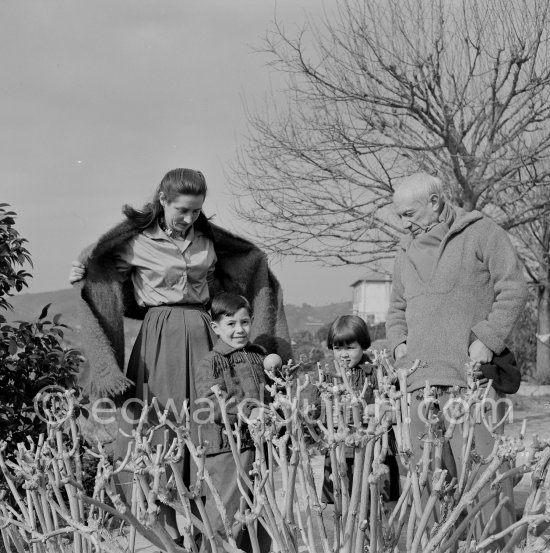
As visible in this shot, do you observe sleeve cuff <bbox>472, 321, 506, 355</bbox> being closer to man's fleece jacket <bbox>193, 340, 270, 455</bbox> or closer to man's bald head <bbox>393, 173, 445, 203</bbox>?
man's bald head <bbox>393, 173, 445, 203</bbox>

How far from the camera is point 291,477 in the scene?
180 centimetres

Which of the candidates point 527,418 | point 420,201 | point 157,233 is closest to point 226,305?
point 157,233

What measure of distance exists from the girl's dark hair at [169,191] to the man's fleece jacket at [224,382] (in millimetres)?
667

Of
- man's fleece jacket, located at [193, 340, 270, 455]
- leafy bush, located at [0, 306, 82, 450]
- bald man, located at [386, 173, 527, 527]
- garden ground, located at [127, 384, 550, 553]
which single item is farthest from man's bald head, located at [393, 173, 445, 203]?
leafy bush, located at [0, 306, 82, 450]

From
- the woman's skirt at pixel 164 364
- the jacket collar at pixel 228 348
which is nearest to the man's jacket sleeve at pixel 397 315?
the jacket collar at pixel 228 348

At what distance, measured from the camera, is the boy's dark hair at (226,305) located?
386cm

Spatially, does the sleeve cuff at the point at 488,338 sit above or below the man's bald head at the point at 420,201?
below

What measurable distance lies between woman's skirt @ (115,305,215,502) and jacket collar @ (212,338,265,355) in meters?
0.14

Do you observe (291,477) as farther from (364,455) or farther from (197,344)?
(197,344)

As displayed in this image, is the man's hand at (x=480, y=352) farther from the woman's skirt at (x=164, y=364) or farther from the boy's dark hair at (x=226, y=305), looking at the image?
the woman's skirt at (x=164, y=364)

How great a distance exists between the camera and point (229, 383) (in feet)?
12.2

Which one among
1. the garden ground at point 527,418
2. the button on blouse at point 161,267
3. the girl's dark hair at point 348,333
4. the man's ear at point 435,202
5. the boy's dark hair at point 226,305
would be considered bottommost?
the garden ground at point 527,418

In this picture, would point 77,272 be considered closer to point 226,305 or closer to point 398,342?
point 226,305

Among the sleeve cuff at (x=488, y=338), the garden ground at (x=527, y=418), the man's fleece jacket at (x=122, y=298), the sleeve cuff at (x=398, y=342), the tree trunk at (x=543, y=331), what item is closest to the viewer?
the sleeve cuff at (x=488, y=338)
